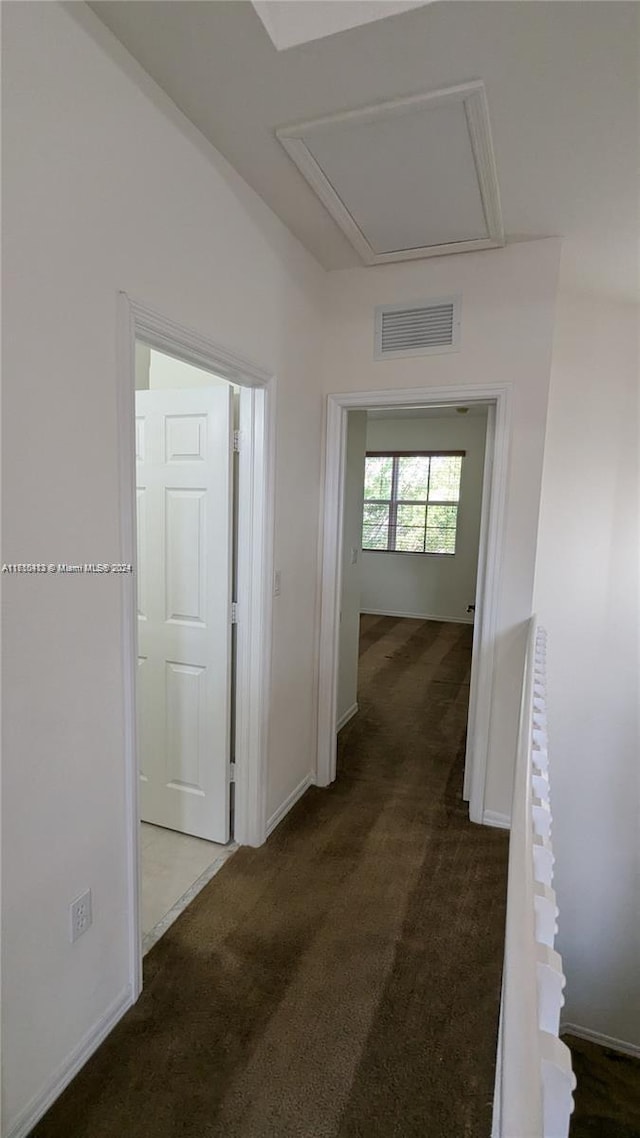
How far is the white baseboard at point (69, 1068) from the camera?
131cm

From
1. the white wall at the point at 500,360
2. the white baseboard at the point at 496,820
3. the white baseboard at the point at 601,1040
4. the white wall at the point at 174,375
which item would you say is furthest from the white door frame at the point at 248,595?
the white baseboard at the point at 601,1040

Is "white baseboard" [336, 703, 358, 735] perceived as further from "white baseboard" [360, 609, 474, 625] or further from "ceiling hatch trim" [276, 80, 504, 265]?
"white baseboard" [360, 609, 474, 625]

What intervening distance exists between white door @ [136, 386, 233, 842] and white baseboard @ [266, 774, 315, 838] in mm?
225

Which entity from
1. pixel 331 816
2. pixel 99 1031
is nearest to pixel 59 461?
pixel 99 1031

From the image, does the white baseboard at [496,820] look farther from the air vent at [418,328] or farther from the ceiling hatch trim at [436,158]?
the ceiling hatch trim at [436,158]

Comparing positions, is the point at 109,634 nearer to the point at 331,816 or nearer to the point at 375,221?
the point at 331,816

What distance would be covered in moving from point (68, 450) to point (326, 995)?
1844 millimetres

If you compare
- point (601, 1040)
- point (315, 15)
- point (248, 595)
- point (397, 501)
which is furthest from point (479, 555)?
point (397, 501)

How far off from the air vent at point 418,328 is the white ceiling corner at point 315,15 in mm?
1336

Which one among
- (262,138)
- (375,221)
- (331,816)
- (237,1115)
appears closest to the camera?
(237,1115)

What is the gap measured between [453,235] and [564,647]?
2477mm

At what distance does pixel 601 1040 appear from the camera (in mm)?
3395

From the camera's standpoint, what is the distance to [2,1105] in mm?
1246

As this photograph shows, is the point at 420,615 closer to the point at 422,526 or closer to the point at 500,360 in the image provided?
the point at 422,526
